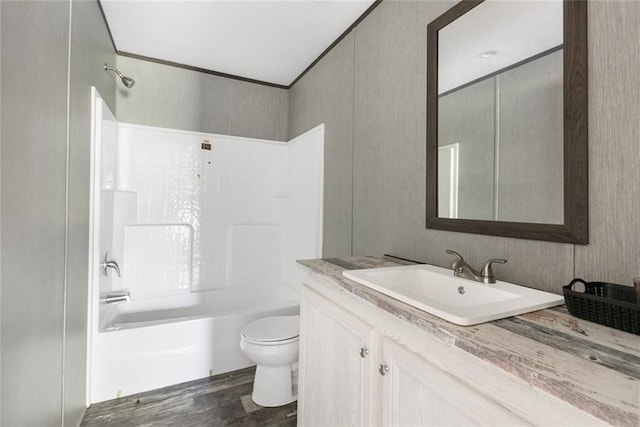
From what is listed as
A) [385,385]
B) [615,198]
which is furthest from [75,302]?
[615,198]

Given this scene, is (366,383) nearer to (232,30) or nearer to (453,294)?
(453,294)

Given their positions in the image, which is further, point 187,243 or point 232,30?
point 187,243

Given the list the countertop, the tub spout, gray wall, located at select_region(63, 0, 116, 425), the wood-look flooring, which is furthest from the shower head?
the countertop

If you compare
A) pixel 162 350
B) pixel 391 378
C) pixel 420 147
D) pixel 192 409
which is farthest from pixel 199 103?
pixel 391 378

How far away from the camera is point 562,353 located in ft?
1.83

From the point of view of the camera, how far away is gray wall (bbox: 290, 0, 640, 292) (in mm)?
804

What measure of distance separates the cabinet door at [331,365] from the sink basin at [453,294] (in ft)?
0.57

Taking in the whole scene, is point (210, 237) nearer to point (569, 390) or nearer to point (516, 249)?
point (516, 249)

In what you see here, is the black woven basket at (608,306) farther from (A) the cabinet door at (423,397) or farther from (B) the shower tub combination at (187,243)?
(B) the shower tub combination at (187,243)

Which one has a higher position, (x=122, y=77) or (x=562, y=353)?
(x=122, y=77)

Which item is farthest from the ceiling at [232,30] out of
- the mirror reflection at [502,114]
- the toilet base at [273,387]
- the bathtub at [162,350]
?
the toilet base at [273,387]

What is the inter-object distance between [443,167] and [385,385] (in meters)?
0.91

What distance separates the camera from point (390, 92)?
5.45 ft

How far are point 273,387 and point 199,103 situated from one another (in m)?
2.45
